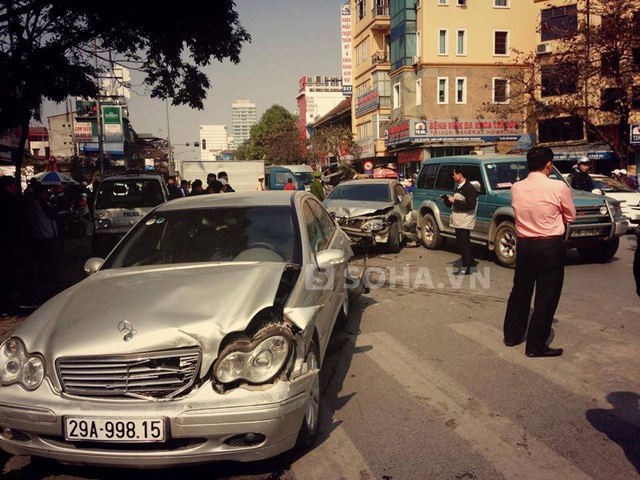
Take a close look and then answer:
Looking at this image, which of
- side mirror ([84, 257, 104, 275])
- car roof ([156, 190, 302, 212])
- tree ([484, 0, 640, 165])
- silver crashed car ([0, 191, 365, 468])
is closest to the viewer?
silver crashed car ([0, 191, 365, 468])

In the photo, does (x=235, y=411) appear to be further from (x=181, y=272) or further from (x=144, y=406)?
(x=181, y=272)

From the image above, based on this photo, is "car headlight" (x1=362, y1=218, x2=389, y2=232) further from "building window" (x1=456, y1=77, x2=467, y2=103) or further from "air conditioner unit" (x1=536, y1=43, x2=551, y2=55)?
"building window" (x1=456, y1=77, x2=467, y2=103)

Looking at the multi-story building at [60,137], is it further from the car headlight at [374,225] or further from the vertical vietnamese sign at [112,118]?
the car headlight at [374,225]

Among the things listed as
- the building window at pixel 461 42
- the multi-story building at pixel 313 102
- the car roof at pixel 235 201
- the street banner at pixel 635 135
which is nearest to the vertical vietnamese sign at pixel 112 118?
the building window at pixel 461 42

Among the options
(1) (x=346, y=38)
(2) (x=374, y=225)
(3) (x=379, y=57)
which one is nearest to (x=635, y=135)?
(2) (x=374, y=225)

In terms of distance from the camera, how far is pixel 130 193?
14.4m

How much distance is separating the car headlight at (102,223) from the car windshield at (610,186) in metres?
13.2

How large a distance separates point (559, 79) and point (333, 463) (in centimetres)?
3167

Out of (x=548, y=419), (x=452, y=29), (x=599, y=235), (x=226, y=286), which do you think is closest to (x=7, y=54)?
(x=226, y=286)

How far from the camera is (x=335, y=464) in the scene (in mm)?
3398

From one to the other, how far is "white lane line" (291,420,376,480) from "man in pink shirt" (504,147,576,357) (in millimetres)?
2518

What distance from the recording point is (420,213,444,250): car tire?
42.5 ft

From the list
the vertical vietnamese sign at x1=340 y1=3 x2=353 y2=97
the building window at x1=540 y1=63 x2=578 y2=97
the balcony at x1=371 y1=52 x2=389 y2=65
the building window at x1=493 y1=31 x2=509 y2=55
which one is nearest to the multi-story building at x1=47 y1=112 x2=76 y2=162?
the vertical vietnamese sign at x1=340 y1=3 x2=353 y2=97

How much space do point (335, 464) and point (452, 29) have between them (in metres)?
41.0
